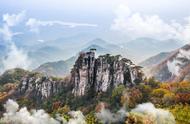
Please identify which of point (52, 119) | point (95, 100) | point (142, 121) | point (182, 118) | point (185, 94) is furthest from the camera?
point (95, 100)

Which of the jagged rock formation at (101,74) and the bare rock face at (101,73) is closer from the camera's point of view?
the bare rock face at (101,73)

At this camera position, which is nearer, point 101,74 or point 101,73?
point 101,74

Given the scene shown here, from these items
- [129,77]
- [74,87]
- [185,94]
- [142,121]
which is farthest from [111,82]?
[142,121]

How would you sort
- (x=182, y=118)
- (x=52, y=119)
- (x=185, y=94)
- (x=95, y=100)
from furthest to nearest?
(x=95, y=100) < (x=185, y=94) < (x=52, y=119) < (x=182, y=118)

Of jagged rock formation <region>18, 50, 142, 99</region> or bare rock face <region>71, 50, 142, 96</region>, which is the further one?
jagged rock formation <region>18, 50, 142, 99</region>

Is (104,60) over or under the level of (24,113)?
over

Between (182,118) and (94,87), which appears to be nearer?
(182,118)

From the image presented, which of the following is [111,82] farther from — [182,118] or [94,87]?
[182,118]

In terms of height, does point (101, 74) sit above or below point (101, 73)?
below
